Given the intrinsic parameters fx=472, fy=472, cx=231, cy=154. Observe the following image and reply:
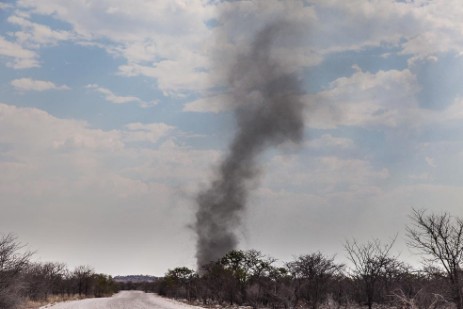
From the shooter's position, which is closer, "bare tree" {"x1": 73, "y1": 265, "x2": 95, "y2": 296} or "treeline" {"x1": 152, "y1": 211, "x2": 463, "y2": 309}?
"treeline" {"x1": 152, "y1": 211, "x2": 463, "y2": 309}

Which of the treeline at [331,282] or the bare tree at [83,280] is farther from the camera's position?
the bare tree at [83,280]

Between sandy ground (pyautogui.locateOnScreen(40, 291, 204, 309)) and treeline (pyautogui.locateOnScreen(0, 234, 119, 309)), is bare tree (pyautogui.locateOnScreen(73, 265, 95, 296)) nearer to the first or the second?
treeline (pyautogui.locateOnScreen(0, 234, 119, 309))

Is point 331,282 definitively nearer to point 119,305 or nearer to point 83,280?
point 119,305

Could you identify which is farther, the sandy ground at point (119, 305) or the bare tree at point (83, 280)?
the bare tree at point (83, 280)

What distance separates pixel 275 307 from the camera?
46406 mm

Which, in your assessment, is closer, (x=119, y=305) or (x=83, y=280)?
(x=119, y=305)

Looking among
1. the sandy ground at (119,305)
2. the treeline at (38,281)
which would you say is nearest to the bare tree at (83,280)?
the treeline at (38,281)

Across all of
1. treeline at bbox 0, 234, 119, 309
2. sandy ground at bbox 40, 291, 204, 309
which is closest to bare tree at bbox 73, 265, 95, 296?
treeline at bbox 0, 234, 119, 309

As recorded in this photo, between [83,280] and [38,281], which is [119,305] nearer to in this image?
[38,281]

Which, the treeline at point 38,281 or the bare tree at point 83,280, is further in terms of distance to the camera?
the bare tree at point 83,280

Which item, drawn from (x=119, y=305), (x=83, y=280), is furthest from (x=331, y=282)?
(x=83, y=280)

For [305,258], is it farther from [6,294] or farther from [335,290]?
[6,294]

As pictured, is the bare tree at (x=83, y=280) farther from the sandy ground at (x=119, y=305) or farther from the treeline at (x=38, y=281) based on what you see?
the sandy ground at (x=119, y=305)

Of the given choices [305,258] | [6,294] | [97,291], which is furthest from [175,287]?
[6,294]
